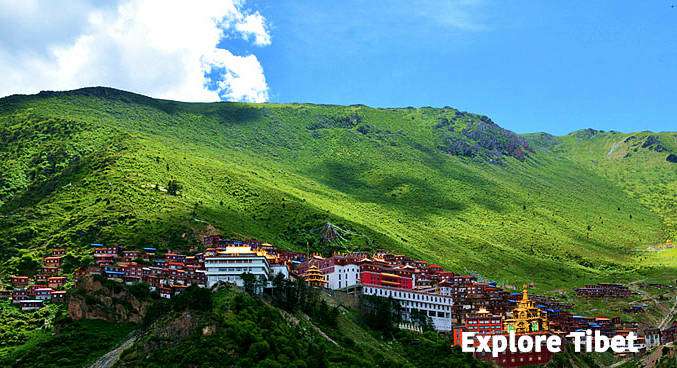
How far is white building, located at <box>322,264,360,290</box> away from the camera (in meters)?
134

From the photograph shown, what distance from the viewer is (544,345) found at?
4909 inches

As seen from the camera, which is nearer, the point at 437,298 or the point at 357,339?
the point at 357,339

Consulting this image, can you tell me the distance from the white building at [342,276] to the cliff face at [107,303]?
98.7 feet

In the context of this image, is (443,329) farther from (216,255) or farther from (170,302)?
(170,302)

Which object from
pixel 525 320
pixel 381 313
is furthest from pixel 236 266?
pixel 525 320

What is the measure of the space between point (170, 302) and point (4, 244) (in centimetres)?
6349

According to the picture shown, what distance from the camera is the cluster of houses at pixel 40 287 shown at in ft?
414

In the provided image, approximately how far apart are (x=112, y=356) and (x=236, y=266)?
22543mm

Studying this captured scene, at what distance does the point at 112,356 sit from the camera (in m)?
102

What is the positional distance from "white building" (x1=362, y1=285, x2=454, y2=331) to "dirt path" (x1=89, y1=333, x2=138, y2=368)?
38.4 meters

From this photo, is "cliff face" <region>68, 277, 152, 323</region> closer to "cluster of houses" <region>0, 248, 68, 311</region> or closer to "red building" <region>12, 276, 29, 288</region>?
"cluster of houses" <region>0, 248, 68, 311</region>

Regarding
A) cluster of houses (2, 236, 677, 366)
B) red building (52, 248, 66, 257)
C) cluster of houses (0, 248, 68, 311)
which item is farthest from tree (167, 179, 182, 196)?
cluster of houses (0, 248, 68, 311)

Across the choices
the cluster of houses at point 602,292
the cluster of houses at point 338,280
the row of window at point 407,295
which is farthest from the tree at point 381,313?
the cluster of houses at point 602,292

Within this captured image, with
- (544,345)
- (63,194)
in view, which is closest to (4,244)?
(63,194)
